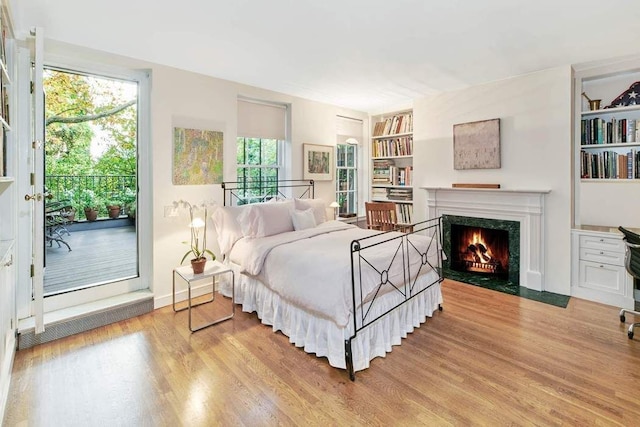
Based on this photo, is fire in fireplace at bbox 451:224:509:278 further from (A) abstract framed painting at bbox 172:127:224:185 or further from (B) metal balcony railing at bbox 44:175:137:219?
(B) metal balcony railing at bbox 44:175:137:219

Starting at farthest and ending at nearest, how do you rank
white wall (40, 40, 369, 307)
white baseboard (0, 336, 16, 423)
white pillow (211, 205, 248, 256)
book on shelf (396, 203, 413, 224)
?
book on shelf (396, 203, 413, 224) → white pillow (211, 205, 248, 256) → white wall (40, 40, 369, 307) → white baseboard (0, 336, 16, 423)

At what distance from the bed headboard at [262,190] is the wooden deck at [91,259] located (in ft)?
3.73

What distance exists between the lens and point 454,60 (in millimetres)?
3373

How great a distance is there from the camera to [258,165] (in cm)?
448

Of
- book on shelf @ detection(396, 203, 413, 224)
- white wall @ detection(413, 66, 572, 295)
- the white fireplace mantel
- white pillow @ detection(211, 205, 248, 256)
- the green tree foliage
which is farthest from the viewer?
book on shelf @ detection(396, 203, 413, 224)

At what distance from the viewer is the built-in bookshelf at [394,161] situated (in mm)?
5328

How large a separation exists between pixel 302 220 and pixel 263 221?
469 millimetres

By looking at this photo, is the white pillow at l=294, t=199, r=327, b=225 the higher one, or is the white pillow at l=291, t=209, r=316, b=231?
the white pillow at l=294, t=199, r=327, b=225

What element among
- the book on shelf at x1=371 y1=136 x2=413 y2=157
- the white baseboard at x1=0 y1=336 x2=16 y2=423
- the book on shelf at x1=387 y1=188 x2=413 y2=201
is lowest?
the white baseboard at x1=0 y1=336 x2=16 y2=423

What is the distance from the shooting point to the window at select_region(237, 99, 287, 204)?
4277mm

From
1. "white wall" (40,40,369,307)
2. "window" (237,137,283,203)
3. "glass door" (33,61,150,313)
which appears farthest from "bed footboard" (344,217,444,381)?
"glass door" (33,61,150,313)

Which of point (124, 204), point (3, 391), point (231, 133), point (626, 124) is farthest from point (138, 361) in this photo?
point (626, 124)

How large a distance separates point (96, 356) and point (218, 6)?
2.78m

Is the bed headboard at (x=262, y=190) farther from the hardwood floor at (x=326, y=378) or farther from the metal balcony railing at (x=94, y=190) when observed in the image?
the hardwood floor at (x=326, y=378)
